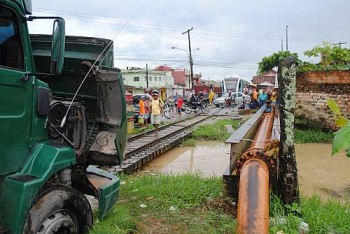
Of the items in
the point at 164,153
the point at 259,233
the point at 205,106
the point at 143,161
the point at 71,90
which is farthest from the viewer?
the point at 205,106

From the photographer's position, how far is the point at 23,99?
3.26 m

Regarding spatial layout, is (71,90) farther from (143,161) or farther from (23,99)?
(143,161)

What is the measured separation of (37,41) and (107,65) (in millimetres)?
1029

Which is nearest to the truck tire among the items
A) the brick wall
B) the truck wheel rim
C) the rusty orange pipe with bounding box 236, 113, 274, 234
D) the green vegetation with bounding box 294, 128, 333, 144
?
the truck wheel rim

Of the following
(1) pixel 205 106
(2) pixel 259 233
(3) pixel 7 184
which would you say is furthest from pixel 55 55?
(1) pixel 205 106

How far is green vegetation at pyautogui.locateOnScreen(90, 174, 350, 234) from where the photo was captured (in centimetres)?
428

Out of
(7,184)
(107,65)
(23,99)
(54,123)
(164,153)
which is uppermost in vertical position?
(107,65)

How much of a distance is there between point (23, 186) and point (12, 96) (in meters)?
0.78

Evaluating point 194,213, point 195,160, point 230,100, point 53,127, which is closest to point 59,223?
point 53,127

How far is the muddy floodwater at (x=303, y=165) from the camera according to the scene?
801cm

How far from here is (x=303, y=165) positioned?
10219 millimetres

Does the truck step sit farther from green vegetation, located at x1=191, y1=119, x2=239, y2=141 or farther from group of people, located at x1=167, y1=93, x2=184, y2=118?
group of people, located at x1=167, y1=93, x2=184, y2=118

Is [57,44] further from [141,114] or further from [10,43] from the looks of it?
[141,114]

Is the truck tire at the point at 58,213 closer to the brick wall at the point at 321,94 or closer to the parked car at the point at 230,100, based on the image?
the brick wall at the point at 321,94
